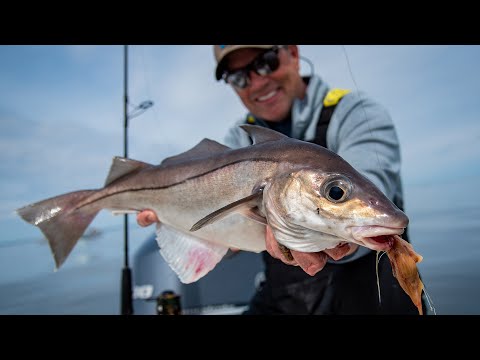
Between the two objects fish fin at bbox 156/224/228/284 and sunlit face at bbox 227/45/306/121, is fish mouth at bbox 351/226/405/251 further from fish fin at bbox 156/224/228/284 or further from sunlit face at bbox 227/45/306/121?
sunlit face at bbox 227/45/306/121

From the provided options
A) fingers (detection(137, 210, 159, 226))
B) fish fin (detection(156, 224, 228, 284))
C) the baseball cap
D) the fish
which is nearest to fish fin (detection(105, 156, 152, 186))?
the fish

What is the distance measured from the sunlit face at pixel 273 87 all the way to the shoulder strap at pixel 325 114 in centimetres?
50

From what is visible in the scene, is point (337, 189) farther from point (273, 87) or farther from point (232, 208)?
point (273, 87)

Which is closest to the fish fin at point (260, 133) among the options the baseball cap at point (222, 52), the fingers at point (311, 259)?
the fingers at point (311, 259)

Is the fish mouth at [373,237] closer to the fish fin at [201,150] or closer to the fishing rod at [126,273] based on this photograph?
the fish fin at [201,150]

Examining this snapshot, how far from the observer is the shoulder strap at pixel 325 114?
2896 millimetres

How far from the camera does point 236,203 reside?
1.47 meters

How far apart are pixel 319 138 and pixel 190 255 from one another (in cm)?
140

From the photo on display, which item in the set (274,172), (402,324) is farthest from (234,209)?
(402,324)

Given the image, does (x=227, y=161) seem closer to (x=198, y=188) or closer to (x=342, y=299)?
(x=198, y=188)

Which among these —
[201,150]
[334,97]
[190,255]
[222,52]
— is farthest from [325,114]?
[190,255]

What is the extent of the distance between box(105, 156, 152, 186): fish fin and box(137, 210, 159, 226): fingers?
262mm

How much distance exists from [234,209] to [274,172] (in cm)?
22

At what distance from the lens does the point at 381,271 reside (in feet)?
9.37
